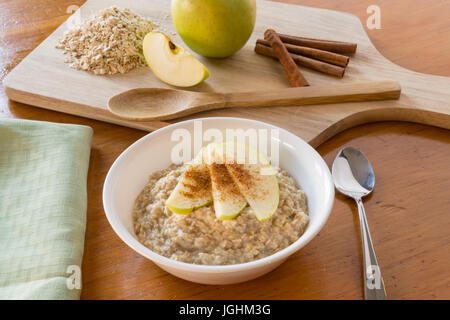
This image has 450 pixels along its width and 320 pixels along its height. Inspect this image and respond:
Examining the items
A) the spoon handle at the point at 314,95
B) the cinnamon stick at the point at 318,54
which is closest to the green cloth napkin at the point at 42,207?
the spoon handle at the point at 314,95

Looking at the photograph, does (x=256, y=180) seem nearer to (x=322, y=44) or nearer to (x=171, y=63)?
(x=171, y=63)

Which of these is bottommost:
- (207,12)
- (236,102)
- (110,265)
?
(110,265)

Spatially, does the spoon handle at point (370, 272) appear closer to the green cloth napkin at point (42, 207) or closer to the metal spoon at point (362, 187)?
the metal spoon at point (362, 187)

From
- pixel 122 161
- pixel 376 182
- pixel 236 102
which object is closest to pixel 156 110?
pixel 236 102

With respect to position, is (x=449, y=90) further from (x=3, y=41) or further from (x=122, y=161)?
(x=3, y=41)

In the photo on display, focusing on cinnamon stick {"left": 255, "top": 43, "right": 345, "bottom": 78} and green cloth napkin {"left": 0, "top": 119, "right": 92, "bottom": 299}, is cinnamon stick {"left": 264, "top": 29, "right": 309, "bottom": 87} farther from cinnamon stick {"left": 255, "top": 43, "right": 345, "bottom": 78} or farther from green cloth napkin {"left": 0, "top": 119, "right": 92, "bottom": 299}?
green cloth napkin {"left": 0, "top": 119, "right": 92, "bottom": 299}

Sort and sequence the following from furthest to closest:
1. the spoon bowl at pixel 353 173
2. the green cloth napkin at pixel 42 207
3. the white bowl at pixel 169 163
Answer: the spoon bowl at pixel 353 173, the green cloth napkin at pixel 42 207, the white bowl at pixel 169 163

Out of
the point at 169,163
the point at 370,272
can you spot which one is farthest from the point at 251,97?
the point at 370,272
